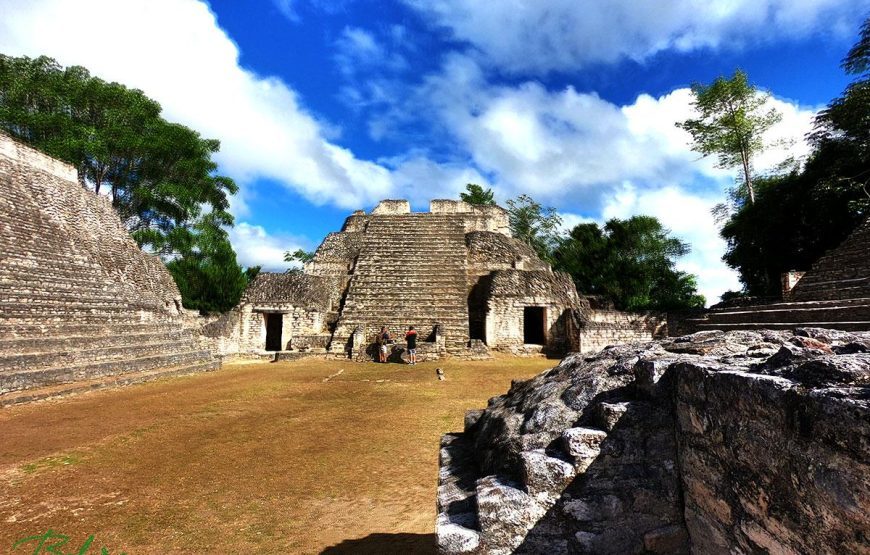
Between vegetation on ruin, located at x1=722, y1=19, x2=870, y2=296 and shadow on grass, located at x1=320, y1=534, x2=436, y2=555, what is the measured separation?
15.6m

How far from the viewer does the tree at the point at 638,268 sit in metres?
24.7

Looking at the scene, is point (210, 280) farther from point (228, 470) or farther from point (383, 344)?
point (228, 470)

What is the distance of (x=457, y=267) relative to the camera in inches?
626

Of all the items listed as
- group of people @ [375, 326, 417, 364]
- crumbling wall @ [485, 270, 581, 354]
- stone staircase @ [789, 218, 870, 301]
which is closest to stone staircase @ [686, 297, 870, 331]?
stone staircase @ [789, 218, 870, 301]

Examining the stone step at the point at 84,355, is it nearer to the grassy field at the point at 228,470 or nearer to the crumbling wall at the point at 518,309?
the grassy field at the point at 228,470

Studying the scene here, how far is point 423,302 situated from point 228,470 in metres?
10.5

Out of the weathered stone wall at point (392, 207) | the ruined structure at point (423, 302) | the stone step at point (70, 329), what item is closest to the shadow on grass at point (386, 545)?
the stone step at point (70, 329)

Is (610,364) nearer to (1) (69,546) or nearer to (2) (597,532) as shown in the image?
(2) (597,532)

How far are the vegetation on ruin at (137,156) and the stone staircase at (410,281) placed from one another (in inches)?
330

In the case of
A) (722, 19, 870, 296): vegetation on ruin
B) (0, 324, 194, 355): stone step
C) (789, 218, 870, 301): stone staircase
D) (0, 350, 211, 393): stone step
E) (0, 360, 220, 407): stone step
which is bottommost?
(0, 360, 220, 407): stone step

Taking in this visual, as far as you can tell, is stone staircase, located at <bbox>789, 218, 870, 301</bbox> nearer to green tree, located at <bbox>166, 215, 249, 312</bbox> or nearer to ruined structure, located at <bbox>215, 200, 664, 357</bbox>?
ruined structure, located at <bbox>215, 200, 664, 357</bbox>

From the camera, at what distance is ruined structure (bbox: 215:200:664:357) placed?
13.0 m

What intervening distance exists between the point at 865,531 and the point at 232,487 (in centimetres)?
388

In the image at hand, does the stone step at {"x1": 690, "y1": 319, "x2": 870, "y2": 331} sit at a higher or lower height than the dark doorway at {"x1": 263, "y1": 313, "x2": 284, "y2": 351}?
higher
